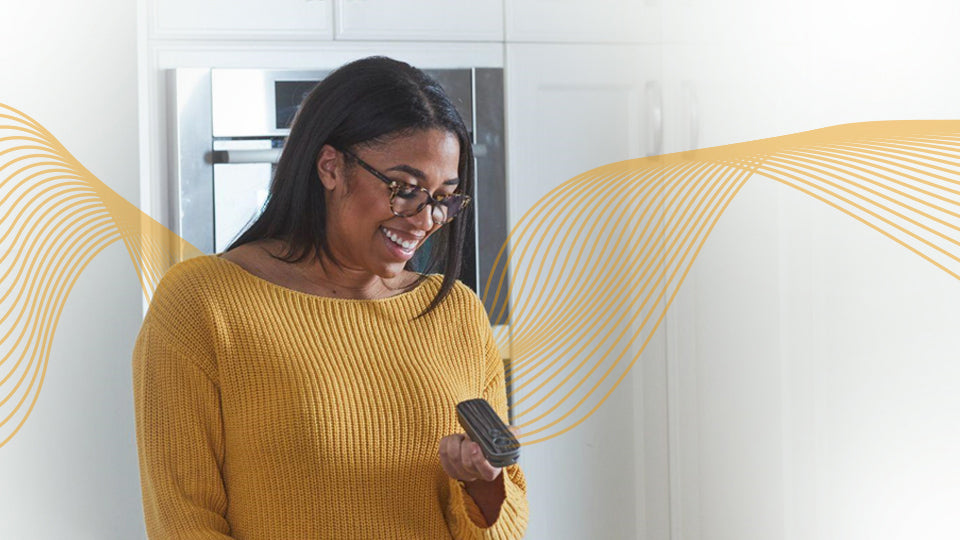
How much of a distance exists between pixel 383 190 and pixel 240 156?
792 mm

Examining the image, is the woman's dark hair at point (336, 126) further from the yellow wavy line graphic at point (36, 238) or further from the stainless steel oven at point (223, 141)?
the stainless steel oven at point (223, 141)

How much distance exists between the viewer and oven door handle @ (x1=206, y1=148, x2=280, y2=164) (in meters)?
1.72

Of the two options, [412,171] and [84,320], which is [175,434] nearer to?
[412,171]

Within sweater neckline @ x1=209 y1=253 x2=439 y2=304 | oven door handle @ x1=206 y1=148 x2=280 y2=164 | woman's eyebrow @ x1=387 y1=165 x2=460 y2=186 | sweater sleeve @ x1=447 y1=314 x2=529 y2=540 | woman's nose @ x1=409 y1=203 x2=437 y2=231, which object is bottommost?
sweater sleeve @ x1=447 y1=314 x2=529 y2=540

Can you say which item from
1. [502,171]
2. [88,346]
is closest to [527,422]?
[502,171]

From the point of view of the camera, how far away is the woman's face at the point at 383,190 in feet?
3.27

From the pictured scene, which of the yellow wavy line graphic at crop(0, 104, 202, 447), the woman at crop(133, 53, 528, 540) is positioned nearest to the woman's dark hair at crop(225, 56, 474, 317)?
the woman at crop(133, 53, 528, 540)

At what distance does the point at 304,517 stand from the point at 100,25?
0.93 meters

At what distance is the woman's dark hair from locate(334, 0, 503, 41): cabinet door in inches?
33.0

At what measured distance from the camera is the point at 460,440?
0.93 m

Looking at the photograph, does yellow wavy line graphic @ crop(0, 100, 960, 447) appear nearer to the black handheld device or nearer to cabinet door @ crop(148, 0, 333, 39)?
cabinet door @ crop(148, 0, 333, 39)

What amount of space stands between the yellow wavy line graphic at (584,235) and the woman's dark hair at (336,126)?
553 mm

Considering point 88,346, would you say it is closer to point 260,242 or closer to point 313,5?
point 260,242

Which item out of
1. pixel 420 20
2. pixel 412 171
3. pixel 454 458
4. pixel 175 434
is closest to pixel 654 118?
pixel 420 20
